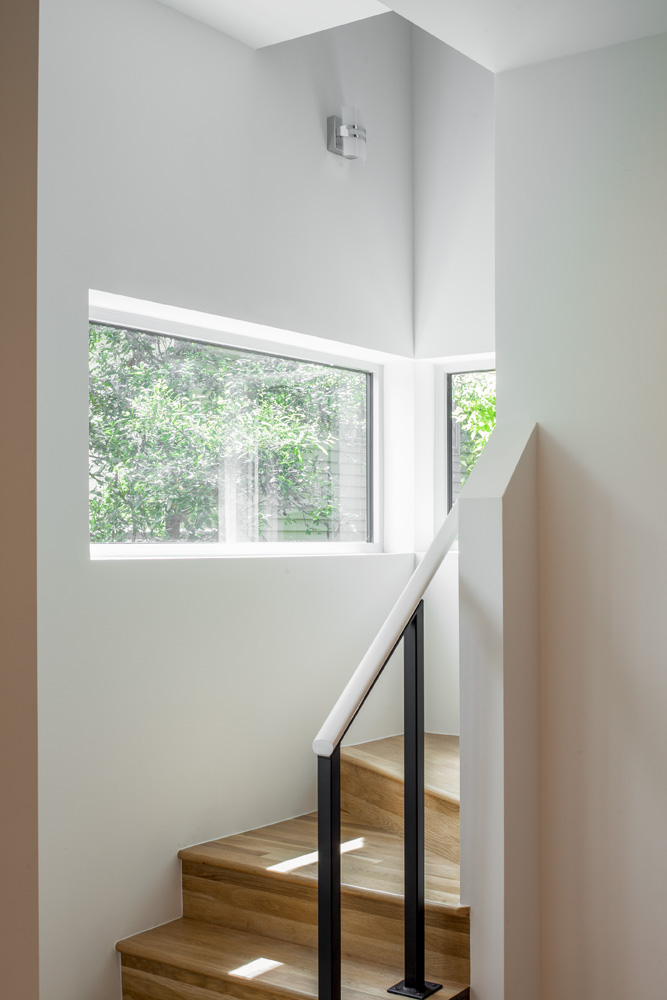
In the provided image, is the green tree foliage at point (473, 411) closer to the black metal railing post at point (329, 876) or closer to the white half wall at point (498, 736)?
the white half wall at point (498, 736)

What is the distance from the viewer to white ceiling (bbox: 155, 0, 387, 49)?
336cm

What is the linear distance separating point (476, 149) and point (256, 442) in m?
1.70

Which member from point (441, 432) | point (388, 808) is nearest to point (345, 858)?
point (388, 808)

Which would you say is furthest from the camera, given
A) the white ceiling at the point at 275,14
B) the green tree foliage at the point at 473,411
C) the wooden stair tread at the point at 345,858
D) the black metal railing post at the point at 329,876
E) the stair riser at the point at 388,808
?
the green tree foliage at the point at 473,411

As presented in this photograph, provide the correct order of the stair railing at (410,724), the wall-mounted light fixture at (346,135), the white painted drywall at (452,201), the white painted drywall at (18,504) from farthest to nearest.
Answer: the white painted drywall at (452,201) < the wall-mounted light fixture at (346,135) < the stair railing at (410,724) < the white painted drywall at (18,504)

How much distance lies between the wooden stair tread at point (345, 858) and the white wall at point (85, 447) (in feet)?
0.32

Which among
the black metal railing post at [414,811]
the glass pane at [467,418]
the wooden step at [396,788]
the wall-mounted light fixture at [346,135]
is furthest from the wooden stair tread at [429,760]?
the wall-mounted light fixture at [346,135]

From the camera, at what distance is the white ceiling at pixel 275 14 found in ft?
11.0

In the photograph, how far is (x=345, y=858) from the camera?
2875 mm

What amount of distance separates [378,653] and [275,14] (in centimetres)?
226

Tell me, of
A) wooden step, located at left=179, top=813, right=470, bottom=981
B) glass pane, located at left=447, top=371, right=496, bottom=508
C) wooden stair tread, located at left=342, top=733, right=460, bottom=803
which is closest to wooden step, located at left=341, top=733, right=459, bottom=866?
wooden stair tread, located at left=342, top=733, right=460, bottom=803

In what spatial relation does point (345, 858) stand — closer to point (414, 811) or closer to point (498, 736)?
Result: point (414, 811)

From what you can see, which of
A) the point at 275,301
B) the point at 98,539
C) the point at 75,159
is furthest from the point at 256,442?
the point at 75,159

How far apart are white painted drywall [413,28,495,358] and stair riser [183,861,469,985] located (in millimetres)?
2427
